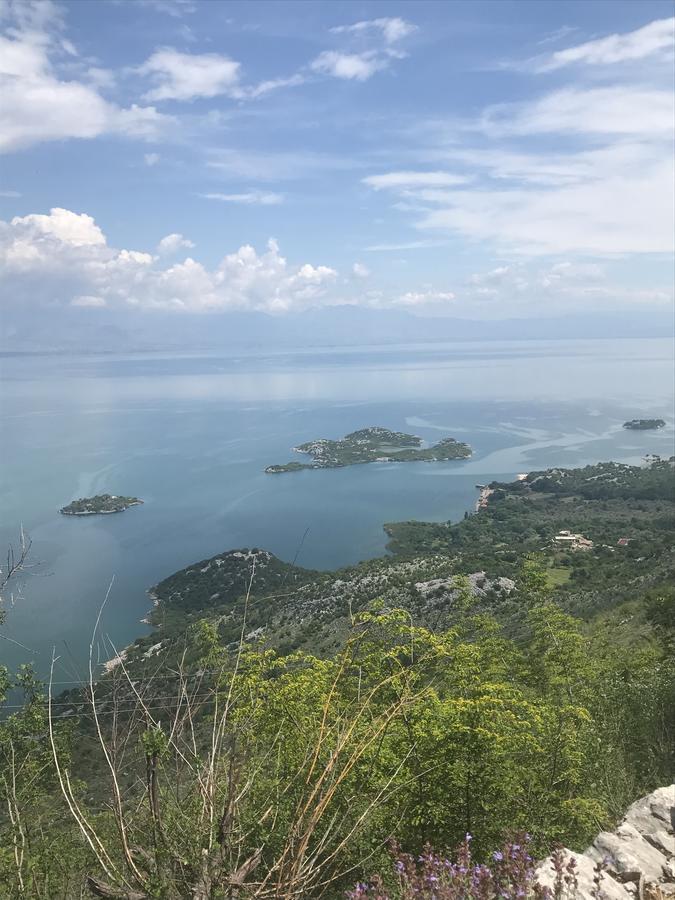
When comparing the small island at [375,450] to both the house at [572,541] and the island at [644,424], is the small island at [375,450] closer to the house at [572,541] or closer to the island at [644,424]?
the island at [644,424]

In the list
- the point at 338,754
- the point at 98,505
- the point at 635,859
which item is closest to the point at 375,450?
the point at 98,505

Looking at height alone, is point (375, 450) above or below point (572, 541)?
above

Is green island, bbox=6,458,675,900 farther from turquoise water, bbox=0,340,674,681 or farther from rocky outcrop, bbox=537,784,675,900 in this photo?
turquoise water, bbox=0,340,674,681

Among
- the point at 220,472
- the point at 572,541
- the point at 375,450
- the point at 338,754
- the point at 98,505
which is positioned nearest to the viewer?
the point at 338,754

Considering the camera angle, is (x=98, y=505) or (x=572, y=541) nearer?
(x=572, y=541)

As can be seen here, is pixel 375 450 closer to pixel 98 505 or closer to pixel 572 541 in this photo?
pixel 98 505

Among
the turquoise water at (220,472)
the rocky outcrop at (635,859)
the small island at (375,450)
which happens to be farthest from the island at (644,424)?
Result: the rocky outcrop at (635,859)

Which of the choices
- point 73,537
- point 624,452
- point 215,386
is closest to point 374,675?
point 73,537
